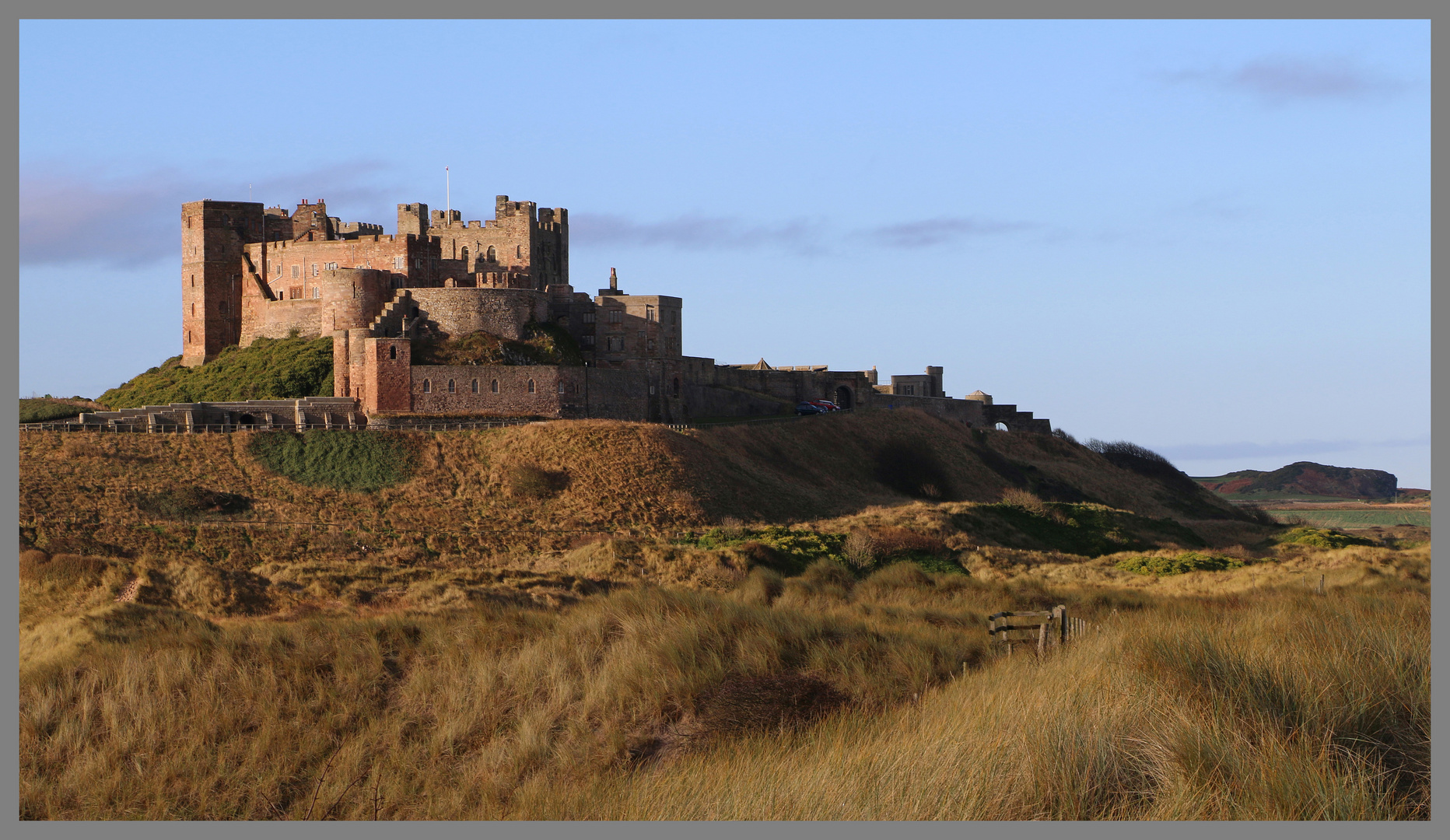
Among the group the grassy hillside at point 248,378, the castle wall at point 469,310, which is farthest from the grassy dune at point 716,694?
the castle wall at point 469,310

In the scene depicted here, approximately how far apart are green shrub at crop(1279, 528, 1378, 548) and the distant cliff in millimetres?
36824

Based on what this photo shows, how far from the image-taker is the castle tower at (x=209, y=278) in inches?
2854

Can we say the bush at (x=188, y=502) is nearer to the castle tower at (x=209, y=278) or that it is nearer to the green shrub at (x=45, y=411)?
the green shrub at (x=45, y=411)

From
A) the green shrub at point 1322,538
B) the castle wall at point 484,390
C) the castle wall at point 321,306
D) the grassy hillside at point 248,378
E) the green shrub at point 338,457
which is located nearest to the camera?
the green shrub at point 1322,538

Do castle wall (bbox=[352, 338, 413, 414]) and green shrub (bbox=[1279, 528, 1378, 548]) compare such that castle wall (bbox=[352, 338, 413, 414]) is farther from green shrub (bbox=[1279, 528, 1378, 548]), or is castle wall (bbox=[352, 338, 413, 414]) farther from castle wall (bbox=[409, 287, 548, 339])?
green shrub (bbox=[1279, 528, 1378, 548])

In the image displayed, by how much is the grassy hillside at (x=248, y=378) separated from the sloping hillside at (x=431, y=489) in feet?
29.1

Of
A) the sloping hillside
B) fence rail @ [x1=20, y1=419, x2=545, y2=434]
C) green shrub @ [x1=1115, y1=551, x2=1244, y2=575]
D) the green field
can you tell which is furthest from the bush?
the green field

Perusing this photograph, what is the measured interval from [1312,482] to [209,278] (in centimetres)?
7120

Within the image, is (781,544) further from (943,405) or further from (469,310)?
(943,405)

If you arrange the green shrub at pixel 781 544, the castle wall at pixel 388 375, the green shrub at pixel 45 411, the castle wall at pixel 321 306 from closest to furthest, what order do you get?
the green shrub at pixel 781 544, the green shrub at pixel 45 411, the castle wall at pixel 388 375, the castle wall at pixel 321 306

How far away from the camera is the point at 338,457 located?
Answer: 53219mm

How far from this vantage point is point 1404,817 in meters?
11.6

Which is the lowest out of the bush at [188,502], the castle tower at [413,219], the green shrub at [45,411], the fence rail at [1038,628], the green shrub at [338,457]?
the fence rail at [1038,628]

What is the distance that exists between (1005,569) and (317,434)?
2920 cm
